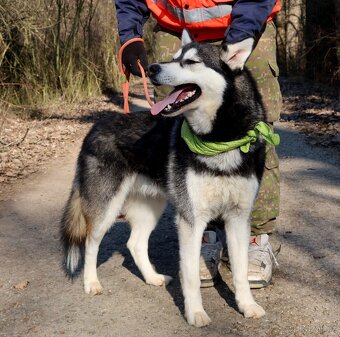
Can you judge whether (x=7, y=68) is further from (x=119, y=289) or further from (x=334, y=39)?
(x=119, y=289)

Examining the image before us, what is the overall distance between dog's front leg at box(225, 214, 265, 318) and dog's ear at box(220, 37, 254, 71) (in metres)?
0.81

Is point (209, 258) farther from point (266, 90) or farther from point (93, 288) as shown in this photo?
point (266, 90)

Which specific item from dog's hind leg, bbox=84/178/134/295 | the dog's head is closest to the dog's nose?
the dog's head

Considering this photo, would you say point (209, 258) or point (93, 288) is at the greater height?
point (209, 258)

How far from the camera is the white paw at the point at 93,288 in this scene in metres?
3.68

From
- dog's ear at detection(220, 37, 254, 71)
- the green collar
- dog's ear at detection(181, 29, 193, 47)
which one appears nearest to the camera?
dog's ear at detection(220, 37, 254, 71)

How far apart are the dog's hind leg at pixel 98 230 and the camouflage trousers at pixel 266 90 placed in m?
0.67

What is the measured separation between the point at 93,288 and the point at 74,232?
372 millimetres

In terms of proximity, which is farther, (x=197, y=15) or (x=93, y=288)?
(x=93, y=288)

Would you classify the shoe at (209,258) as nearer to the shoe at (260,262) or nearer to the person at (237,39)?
the person at (237,39)

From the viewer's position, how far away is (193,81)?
308cm

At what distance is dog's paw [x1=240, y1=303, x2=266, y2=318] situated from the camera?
10.6ft

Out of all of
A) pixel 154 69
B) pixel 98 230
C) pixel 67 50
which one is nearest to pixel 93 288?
pixel 98 230

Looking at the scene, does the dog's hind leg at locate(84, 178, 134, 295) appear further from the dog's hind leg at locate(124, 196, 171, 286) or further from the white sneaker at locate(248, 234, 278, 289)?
the white sneaker at locate(248, 234, 278, 289)
